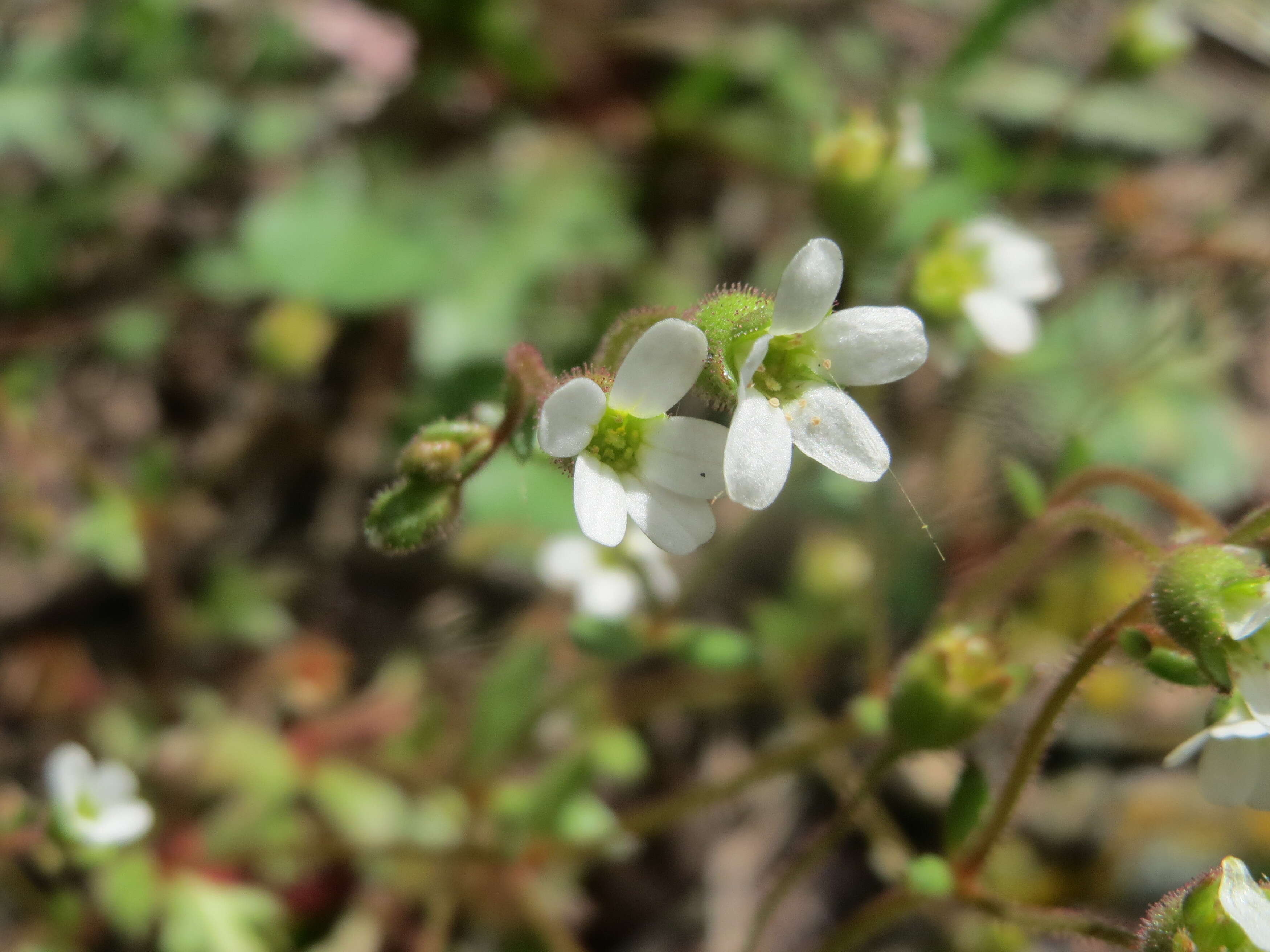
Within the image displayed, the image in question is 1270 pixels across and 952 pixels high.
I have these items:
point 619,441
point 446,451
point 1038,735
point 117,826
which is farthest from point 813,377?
A: point 117,826

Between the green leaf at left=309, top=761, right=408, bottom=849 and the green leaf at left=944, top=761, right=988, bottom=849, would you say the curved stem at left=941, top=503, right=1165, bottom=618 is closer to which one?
the green leaf at left=944, top=761, right=988, bottom=849

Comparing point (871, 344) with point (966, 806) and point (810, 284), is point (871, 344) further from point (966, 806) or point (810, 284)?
point (966, 806)

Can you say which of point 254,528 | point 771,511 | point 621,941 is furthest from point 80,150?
point 621,941

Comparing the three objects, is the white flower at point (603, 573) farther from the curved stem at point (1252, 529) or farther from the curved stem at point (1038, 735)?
the curved stem at point (1252, 529)

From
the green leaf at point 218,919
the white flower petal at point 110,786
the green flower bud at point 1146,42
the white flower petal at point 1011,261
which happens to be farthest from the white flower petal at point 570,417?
the green flower bud at point 1146,42

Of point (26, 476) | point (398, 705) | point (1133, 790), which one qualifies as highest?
point (26, 476)

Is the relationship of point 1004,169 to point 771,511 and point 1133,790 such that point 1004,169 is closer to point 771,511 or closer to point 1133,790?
point 771,511
